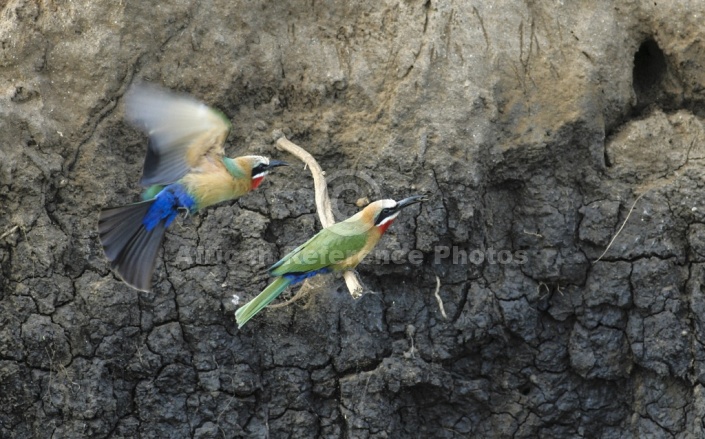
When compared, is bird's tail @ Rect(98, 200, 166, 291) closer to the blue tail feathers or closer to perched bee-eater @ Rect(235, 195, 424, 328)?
the blue tail feathers

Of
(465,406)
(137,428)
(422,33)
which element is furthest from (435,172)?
(137,428)

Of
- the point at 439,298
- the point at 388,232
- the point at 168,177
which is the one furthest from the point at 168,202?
the point at 439,298

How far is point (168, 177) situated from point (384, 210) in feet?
3.07

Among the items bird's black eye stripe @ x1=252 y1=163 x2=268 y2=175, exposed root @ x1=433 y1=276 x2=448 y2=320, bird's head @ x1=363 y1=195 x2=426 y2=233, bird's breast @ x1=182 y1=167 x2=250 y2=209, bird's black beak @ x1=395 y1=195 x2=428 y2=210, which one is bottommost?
exposed root @ x1=433 y1=276 x2=448 y2=320

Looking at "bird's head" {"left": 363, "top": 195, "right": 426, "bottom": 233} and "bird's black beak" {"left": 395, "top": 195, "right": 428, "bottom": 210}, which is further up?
"bird's black beak" {"left": 395, "top": 195, "right": 428, "bottom": 210}

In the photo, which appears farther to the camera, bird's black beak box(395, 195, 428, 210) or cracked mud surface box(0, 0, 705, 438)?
cracked mud surface box(0, 0, 705, 438)

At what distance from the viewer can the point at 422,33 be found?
5273 millimetres

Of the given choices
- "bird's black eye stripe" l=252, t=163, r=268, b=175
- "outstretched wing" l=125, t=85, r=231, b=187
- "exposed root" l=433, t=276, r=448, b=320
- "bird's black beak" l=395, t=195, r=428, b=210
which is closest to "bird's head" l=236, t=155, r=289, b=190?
"bird's black eye stripe" l=252, t=163, r=268, b=175

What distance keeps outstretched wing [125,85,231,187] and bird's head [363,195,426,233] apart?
70 cm

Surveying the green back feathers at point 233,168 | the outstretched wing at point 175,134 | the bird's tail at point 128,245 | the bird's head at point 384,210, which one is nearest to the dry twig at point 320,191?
the bird's head at point 384,210

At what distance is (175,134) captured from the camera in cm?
447

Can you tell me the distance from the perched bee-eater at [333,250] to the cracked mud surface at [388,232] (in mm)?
403

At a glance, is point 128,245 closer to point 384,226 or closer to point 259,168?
point 259,168

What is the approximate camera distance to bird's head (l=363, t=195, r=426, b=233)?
4.77 meters
